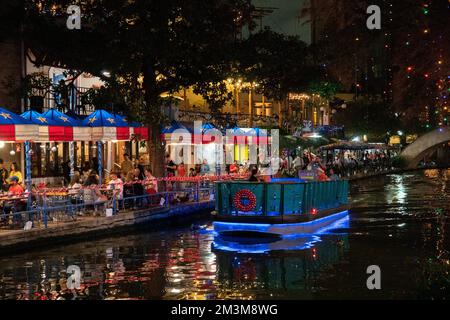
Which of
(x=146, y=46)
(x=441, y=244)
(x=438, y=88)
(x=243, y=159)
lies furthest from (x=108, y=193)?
(x=243, y=159)

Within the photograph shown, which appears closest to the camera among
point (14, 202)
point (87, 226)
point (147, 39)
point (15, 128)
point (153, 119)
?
point (14, 202)

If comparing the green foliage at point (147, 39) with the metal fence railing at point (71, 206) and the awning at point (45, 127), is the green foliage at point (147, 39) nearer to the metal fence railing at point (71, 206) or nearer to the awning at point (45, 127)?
the awning at point (45, 127)

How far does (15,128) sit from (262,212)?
318 inches

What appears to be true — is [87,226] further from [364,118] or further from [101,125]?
[364,118]

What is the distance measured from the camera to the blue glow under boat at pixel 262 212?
65.5ft

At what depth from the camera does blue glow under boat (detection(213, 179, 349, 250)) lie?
19953 millimetres

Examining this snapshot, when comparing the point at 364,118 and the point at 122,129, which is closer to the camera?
the point at 122,129

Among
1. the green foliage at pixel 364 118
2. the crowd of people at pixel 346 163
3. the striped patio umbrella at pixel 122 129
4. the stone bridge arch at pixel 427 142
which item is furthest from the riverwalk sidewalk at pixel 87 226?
the green foliage at pixel 364 118

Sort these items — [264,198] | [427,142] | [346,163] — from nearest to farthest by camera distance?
[264,198] → [346,163] → [427,142]

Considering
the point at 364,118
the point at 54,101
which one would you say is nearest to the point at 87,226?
the point at 54,101

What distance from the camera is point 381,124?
77.9m

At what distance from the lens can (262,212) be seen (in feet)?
65.8

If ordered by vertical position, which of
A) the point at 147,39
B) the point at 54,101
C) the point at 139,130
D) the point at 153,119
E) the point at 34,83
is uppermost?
the point at 147,39

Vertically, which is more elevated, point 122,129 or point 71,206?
point 122,129
